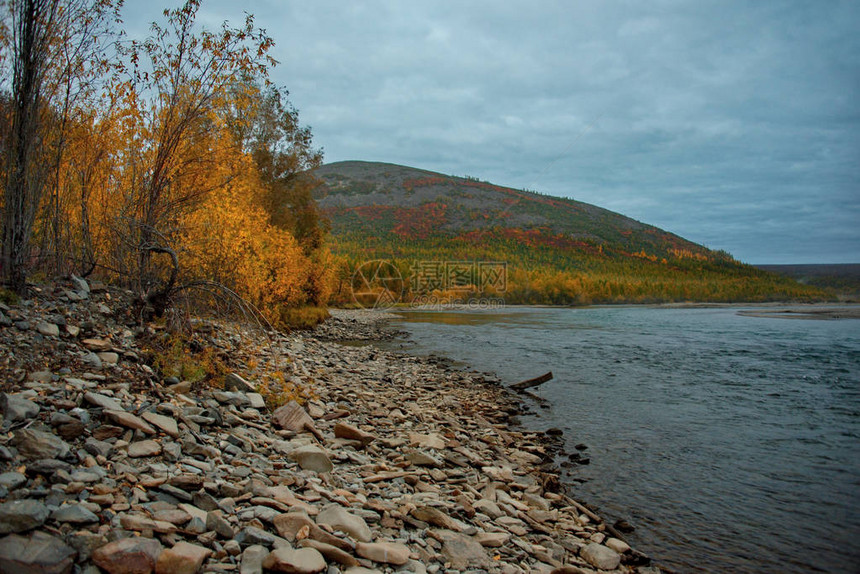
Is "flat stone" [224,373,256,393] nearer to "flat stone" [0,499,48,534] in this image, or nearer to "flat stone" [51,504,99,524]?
"flat stone" [51,504,99,524]

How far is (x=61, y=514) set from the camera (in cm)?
363

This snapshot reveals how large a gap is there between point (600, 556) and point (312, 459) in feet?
12.5

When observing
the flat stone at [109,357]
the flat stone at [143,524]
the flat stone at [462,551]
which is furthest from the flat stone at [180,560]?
the flat stone at [109,357]

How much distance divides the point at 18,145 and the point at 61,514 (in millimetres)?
7065

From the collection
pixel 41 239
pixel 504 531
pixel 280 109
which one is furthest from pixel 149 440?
pixel 280 109

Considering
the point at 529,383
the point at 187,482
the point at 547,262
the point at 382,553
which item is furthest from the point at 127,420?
the point at 547,262

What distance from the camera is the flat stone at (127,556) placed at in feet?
11.0

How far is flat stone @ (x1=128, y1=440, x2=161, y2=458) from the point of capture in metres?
4.96

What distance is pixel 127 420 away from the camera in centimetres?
533

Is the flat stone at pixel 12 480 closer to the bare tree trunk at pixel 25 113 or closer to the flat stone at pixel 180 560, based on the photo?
the flat stone at pixel 180 560

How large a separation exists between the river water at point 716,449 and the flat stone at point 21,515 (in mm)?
6502

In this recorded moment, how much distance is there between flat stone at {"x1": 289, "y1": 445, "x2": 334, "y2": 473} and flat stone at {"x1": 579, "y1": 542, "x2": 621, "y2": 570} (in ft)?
11.2

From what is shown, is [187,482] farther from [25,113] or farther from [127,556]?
[25,113]

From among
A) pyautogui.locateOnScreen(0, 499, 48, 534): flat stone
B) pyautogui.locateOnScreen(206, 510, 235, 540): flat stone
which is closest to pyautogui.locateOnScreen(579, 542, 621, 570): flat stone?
pyautogui.locateOnScreen(206, 510, 235, 540): flat stone
